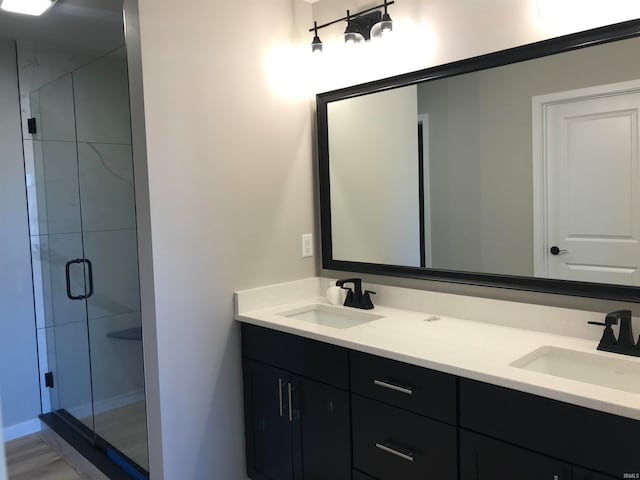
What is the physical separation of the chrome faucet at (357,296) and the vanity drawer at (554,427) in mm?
884

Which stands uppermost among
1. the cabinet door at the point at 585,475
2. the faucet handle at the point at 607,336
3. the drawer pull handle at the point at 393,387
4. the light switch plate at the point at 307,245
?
the light switch plate at the point at 307,245

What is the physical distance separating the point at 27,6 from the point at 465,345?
2.51 metres

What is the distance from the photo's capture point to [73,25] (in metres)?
2.84

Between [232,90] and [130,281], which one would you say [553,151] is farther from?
[130,281]

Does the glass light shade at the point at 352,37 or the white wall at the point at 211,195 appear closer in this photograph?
the white wall at the point at 211,195

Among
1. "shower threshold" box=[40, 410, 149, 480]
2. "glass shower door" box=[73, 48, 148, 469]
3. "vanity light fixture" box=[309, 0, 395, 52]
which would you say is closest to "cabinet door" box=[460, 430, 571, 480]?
"shower threshold" box=[40, 410, 149, 480]

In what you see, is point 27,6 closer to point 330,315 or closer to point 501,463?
point 330,315

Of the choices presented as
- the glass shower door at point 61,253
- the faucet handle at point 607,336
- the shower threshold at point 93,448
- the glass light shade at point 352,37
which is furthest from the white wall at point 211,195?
the faucet handle at point 607,336

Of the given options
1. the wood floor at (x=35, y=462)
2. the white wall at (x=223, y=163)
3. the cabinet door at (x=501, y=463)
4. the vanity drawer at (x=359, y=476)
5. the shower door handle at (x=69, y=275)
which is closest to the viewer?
the cabinet door at (x=501, y=463)

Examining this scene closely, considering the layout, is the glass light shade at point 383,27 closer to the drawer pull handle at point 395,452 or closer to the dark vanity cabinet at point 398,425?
the dark vanity cabinet at point 398,425

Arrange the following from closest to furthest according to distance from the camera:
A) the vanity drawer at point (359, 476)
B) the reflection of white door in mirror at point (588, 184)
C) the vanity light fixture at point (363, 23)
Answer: the reflection of white door in mirror at point (588, 184), the vanity drawer at point (359, 476), the vanity light fixture at point (363, 23)

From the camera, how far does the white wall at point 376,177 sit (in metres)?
2.38

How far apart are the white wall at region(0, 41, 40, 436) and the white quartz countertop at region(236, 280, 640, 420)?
168 cm

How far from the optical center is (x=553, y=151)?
1897mm
